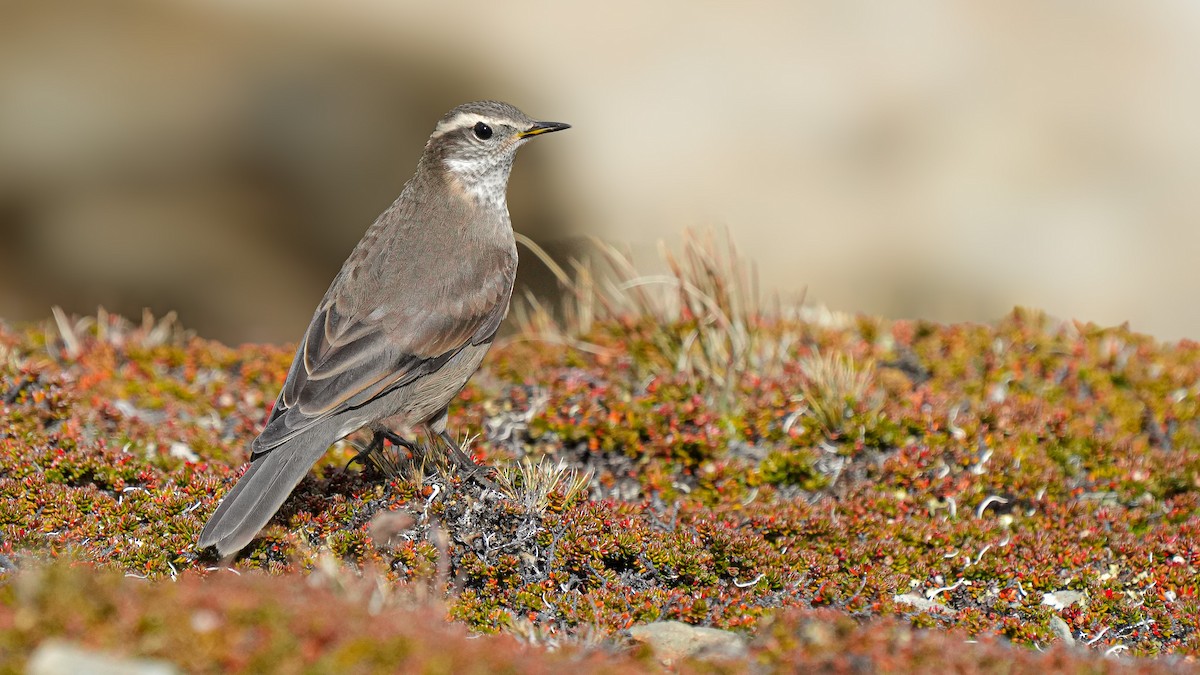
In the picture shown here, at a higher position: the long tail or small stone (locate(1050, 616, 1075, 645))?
the long tail

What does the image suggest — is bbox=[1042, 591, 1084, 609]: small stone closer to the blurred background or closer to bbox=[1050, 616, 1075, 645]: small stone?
bbox=[1050, 616, 1075, 645]: small stone

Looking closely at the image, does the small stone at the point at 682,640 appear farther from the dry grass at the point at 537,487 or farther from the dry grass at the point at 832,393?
the dry grass at the point at 832,393

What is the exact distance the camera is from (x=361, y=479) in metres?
6.49

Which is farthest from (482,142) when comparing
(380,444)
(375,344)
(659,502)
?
(659,502)

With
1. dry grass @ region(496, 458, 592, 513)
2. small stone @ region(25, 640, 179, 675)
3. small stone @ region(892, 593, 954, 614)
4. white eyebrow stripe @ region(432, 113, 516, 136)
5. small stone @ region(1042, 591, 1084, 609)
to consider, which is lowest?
small stone @ region(892, 593, 954, 614)

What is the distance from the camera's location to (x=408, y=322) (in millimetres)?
6641

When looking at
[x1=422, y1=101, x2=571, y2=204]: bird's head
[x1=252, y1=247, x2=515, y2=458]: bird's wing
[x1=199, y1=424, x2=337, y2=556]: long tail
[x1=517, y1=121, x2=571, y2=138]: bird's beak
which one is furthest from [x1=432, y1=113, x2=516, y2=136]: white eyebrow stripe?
[x1=199, y1=424, x2=337, y2=556]: long tail

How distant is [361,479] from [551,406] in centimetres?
206

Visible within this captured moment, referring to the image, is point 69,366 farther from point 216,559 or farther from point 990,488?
point 990,488

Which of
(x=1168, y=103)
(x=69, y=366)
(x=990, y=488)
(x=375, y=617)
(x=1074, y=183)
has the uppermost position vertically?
(x=1168, y=103)

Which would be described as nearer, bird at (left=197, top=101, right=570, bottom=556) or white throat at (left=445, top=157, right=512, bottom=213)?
bird at (left=197, top=101, right=570, bottom=556)

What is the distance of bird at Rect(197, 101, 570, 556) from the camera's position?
5.84 metres

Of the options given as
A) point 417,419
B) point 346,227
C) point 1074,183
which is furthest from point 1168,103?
point 417,419

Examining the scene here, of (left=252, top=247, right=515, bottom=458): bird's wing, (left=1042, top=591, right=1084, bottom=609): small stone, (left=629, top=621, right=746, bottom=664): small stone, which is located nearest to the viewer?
(left=629, top=621, right=746, bottom=664): small stone
